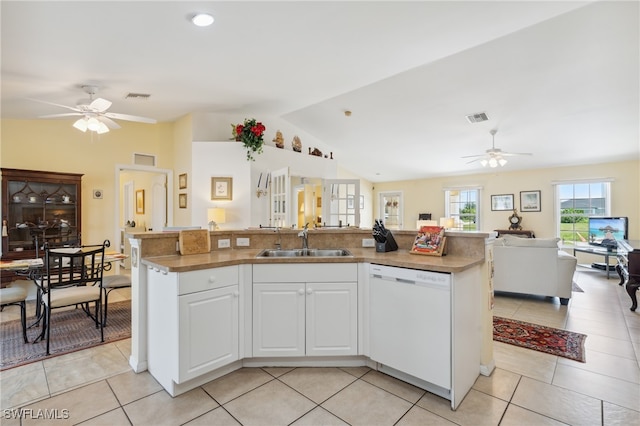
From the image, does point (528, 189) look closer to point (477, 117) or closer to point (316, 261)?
point (477, 117)

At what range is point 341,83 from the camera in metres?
4.11

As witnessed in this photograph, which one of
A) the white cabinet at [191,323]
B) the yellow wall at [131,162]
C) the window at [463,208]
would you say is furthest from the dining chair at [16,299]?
the window at [463,208]

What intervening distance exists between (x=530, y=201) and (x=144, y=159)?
8808 millimetres

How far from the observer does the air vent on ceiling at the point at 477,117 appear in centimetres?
482

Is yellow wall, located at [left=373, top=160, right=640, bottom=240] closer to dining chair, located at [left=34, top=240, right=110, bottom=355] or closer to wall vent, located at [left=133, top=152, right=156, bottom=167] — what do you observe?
wall vent, located at [left=133, top=152, right=156, bottom=167]

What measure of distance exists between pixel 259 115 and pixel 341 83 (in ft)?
6.98

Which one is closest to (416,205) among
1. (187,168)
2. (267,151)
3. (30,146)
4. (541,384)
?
(267,151)

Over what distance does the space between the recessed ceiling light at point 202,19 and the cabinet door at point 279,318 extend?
2131 mm

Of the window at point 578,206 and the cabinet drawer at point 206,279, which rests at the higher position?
the window at point 578,206

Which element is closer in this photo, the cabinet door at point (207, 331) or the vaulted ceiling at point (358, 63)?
the cabinet door at point (207, 331)

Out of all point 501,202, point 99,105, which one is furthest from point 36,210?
point 501,202

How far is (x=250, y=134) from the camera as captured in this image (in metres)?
5.15

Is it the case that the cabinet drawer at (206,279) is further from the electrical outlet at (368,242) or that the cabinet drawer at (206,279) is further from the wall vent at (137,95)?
the wall vent at (137,95)

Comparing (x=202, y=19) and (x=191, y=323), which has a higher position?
(x=202, y=19)
